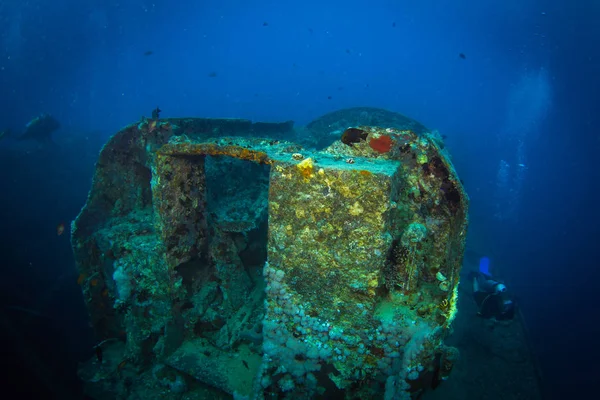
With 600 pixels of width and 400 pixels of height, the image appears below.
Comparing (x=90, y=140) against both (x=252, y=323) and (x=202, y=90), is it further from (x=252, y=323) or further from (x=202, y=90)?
(x=202, y=90)

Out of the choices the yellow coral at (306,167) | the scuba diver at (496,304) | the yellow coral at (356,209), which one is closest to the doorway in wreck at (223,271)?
the yellow coral at (306,167)

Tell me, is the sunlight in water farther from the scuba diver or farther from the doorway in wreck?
the doorway in wreck

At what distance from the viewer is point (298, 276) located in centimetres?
273

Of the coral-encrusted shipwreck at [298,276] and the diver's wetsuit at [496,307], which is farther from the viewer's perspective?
the diver's wetsuit at [496,307]

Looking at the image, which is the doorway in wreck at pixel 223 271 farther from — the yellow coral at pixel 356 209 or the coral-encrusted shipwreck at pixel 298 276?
the yellow coral at pixel 356 209

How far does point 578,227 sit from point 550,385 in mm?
31269

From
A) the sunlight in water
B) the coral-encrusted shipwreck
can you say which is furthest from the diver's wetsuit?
the sunlight in water

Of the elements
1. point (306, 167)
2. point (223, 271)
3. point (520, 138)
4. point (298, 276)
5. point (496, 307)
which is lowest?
point (520, 138)

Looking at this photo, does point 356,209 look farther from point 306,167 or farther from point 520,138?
point 520,138

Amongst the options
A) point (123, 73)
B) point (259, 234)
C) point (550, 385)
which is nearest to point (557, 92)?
point (550, 385)

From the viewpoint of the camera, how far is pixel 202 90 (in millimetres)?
146500

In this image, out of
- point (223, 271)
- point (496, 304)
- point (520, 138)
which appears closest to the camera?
point (223, 271)

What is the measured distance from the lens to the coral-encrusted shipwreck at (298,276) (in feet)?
8.21

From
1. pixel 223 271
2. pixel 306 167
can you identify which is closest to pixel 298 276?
pixel 306 167
